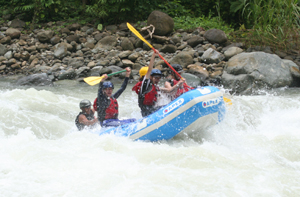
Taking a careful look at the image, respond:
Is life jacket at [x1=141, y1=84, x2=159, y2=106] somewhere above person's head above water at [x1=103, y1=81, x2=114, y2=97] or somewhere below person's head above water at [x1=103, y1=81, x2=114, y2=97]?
below

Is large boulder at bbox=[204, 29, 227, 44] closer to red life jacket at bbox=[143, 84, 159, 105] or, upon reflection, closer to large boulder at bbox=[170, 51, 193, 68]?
large boulder at bbox=[170, 51, 193, 68]

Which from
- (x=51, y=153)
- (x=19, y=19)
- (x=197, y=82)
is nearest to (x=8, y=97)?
(x=51, y=153)

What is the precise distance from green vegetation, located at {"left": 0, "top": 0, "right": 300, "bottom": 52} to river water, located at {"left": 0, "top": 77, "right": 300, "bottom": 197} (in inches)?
209

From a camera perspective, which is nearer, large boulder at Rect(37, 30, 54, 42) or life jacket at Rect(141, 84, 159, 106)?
life jacket at Rect(141, 84, 159, 106)

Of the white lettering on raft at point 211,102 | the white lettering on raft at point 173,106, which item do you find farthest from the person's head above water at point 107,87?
the white lettering on raft at point 211,102

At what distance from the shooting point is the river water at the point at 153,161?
122 inches

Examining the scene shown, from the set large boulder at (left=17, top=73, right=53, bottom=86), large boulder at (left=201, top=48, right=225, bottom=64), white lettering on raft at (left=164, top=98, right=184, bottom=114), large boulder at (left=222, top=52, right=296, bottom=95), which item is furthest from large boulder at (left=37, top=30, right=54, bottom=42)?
white lettering on raft at (left=164, top=98, right=184, bottom=114)

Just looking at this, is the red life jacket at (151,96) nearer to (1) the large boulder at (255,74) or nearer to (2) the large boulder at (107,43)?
(1) the large boulder at (255,74)

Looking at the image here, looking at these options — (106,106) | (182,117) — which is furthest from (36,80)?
(182,117)

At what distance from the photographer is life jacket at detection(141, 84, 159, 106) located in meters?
4.79

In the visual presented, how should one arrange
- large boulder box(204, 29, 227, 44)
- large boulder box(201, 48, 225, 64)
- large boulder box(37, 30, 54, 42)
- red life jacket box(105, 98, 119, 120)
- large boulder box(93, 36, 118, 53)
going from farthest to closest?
large boulder box(37, 30, 54, 42) → large boulder box(93, 36, 118, 53) → large boulder box(204, 29, 227, 44) → large boulder box(201, 48, 225, 64) → red life jacket box(105, 98, 119, 120)

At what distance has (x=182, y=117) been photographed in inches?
164

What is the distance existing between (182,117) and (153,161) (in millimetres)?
762

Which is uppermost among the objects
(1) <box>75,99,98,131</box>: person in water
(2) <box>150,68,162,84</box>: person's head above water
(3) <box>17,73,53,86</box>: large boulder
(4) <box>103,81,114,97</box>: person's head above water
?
(2) <box>150,68,162,84</box>: person's head above water
